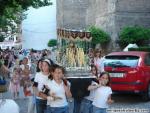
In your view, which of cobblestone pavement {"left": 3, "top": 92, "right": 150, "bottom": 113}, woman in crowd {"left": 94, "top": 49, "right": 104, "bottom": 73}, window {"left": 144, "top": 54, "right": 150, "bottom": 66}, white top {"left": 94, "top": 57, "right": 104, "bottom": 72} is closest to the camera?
cobblestone pavement {"left": 3, "top": 92, "right": 150, "bottom": 113}

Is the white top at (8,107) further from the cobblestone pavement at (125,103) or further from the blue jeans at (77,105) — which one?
the cobblestone pavement at (125,103)

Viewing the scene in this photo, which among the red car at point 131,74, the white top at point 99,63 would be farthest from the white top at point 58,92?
the red car at point 131,74

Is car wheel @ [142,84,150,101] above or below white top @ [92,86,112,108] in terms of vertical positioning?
below

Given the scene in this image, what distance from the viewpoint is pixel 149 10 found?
38.6 metres

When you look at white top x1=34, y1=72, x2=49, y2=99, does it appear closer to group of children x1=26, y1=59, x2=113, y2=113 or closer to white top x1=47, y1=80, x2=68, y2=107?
group of children x1=26, y1=59, x2=113, y2=113

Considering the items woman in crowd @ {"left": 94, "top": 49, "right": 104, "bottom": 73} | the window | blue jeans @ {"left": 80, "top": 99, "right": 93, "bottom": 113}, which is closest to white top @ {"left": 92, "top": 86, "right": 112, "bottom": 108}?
blue jeans @ {"left": 80, "top": 99, "right": 93, "bottom": 113}

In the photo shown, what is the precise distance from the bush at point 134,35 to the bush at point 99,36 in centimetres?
219

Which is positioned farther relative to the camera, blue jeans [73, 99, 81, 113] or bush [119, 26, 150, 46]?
bush [119, 26, 150, 46]

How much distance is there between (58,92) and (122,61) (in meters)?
7.16

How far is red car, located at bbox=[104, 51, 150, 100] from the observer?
1383 centimetres

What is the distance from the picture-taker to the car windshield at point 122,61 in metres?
14.1

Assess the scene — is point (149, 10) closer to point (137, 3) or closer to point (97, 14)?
point (137, 3)

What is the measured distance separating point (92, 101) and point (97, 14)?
34.9m

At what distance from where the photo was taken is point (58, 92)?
24.1 ft
